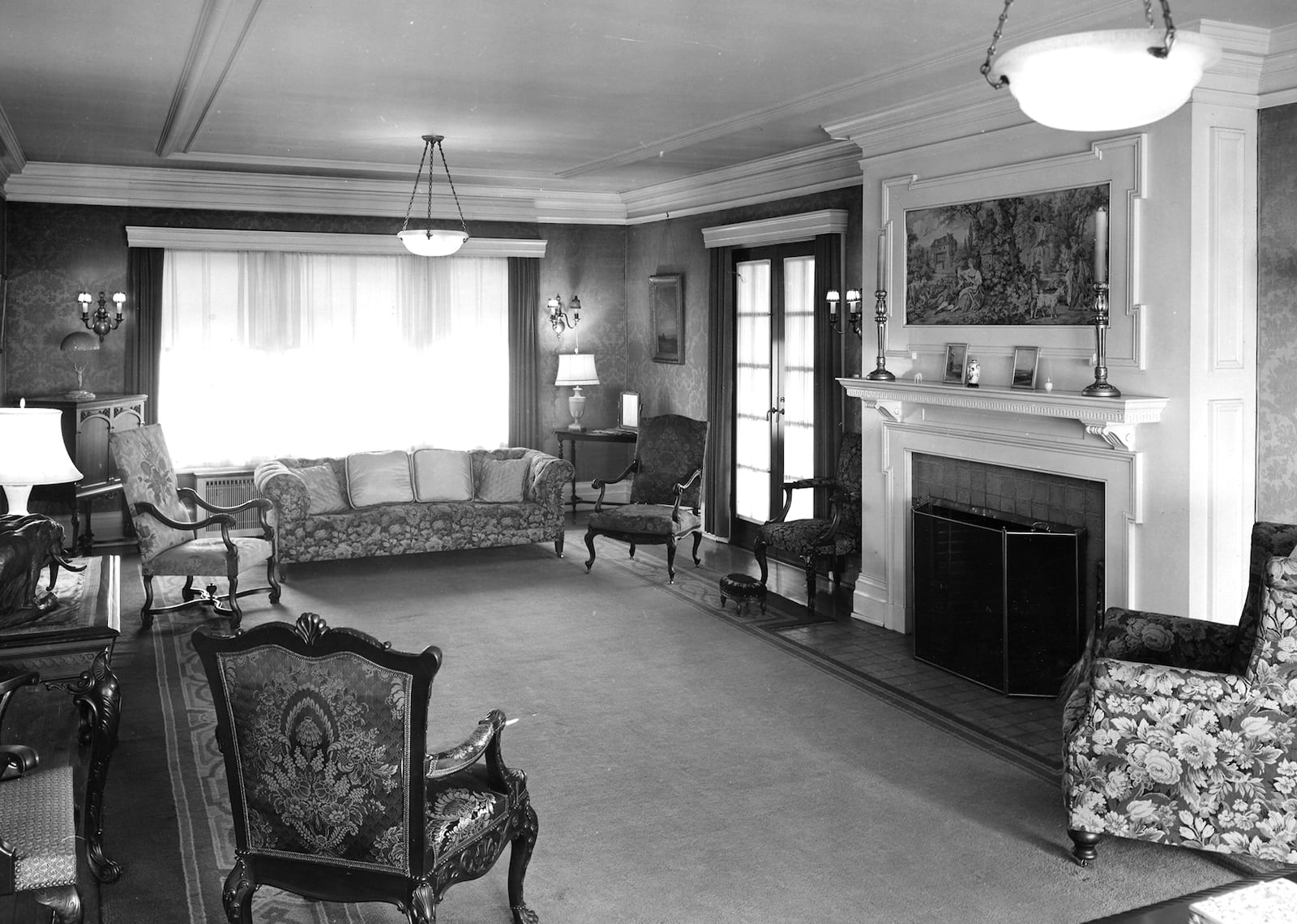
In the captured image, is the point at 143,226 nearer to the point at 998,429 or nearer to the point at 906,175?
the point at 906,175

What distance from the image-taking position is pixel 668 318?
10148 mm

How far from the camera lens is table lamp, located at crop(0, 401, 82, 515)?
15.6 feet

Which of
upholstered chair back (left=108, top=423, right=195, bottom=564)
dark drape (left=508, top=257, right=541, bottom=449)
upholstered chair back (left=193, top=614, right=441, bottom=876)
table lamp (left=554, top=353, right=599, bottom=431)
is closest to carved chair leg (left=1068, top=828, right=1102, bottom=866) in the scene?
upholstered chair back (left=193, top=614, right=441, bottom=876)

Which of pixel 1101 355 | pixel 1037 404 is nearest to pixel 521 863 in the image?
pixel 1037 404

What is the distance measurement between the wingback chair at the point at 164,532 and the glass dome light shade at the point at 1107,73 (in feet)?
18.6

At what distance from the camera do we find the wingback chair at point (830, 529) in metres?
7.09

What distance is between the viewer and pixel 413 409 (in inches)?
405

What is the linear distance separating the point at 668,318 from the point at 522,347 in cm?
141

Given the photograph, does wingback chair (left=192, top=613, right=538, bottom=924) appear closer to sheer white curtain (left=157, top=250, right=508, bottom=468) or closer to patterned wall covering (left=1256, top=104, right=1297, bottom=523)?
patterned wall covering (left=1256, top=104, right=1297, bottom=523)

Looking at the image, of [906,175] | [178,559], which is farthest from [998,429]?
[178,559]

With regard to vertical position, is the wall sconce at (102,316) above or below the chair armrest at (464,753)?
above

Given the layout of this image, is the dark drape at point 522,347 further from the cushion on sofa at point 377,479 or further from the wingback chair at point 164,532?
the wingback chair at point 164,532

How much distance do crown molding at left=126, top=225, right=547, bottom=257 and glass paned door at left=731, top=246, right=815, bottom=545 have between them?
2.42 meters

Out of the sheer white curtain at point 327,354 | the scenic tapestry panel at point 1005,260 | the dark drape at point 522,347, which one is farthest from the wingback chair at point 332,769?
the dark drape at point 522,347
